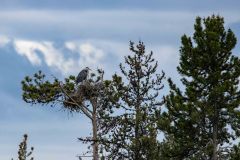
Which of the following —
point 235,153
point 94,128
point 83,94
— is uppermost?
point 83,94

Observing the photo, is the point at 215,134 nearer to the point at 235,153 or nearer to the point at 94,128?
the point at 235,153

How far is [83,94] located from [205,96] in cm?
741

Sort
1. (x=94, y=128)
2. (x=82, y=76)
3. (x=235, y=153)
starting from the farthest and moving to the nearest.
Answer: (x=94, y=128) → (x=82, y=76) → (x=235, y=153)

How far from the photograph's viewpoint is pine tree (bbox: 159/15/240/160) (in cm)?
3516

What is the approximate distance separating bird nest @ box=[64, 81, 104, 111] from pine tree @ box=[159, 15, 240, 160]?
168 inches

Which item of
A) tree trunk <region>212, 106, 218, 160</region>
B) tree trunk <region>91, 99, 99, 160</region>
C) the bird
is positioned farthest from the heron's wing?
tree trunk <region>212, 106, 218, 160</region>

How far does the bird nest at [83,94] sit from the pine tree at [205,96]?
168 inches

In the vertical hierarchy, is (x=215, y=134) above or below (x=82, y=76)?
below

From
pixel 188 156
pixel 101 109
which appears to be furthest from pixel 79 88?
pixel 188 156

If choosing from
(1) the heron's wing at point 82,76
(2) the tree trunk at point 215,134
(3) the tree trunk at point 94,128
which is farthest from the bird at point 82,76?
(2) the tree trunk at point 215,134

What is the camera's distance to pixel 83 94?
37344mm

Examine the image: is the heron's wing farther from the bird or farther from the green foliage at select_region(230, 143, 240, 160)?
the green foliage at select_region(230, 143, 240, 160)

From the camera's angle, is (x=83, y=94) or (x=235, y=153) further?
(x=83, y=94)

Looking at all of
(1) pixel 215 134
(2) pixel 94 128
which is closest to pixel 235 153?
(1) pixel 215 134
